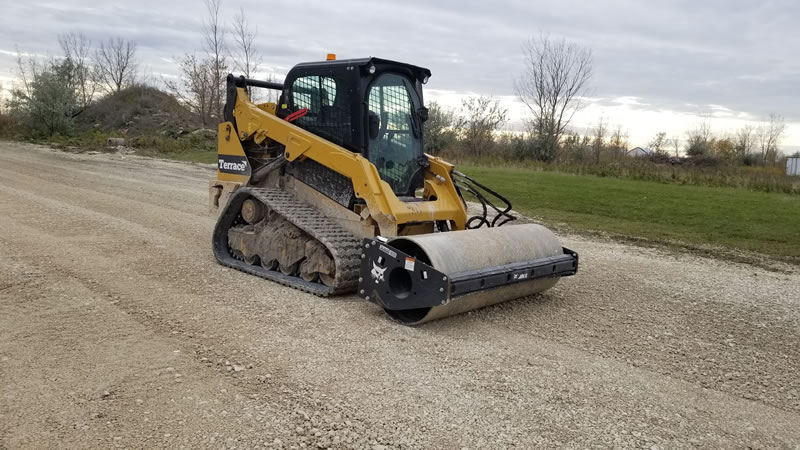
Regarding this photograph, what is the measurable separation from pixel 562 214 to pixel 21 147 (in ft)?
77.0

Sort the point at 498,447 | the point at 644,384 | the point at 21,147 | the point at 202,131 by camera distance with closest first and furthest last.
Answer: the point at 498,447 → the point at 644,384 → the point at 21,147 → the point at 202,131

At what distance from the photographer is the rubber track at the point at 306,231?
261 inches

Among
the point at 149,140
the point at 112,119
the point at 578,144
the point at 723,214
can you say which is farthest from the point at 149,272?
the point at 112,119

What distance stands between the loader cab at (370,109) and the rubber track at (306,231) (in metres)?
0.85

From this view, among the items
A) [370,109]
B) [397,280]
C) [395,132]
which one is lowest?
[397,280]

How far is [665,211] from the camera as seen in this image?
15.3 metres

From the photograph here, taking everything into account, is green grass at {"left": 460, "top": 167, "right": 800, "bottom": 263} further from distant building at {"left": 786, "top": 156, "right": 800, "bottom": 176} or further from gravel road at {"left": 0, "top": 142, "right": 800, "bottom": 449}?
distant building at {"left": 786, "top": 156, "right": 800, "bottom": 176}

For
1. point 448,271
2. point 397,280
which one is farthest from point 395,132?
point 448,271

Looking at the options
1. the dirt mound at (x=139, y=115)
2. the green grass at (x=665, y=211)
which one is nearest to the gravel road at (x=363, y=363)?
the green grass at (x=665, y=211)

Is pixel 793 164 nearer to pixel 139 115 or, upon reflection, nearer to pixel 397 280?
pixel 139 115

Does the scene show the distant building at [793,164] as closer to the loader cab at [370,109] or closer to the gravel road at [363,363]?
the gravel road at [363,363]

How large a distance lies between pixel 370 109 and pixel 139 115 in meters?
33.5

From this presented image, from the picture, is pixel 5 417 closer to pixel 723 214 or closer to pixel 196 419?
pixel 196 419

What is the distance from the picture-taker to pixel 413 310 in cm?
612
